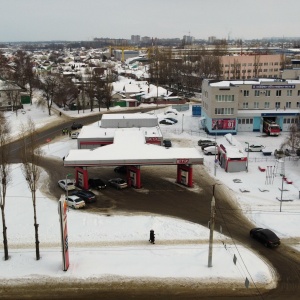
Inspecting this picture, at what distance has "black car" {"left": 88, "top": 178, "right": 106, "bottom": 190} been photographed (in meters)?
28.8

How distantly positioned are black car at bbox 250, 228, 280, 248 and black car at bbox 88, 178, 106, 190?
38.4 feet

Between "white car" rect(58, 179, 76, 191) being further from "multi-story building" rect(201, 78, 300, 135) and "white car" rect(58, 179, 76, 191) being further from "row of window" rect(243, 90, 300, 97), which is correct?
"row of window" rect(243, 90, 300, 97)

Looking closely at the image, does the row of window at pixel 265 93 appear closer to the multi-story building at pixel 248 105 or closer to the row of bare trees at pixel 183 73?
the multi-story building at pixel 248 105

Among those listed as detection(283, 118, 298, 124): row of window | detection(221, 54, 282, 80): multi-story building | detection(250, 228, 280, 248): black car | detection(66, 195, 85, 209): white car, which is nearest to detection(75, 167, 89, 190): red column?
detection(66, 195, 85, 209): white car

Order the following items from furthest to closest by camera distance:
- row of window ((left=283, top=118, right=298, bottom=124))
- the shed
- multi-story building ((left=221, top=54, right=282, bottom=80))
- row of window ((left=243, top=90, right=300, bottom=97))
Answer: multi-story building ((left=221, top=54, right=282, bottom=80)) < row of window ((left=243, top=90, right=300, bottom=97)) < row of window ((left=283, top=118, right=298, bottom=124)) < the shed

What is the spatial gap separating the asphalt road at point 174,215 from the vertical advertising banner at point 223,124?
12131mm

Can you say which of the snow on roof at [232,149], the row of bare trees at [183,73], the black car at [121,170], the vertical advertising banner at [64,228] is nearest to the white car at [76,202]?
the vertical advertising banner at [64,228]

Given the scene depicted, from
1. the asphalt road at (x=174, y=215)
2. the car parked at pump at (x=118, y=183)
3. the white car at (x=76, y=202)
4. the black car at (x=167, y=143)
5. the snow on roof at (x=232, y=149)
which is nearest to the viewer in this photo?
the asphalt road at (x=174, y=215)

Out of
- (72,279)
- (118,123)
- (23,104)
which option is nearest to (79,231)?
(72,279)

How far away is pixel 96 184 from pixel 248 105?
82.1 ft

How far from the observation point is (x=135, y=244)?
2075 centimetres

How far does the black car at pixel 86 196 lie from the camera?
26175 mm

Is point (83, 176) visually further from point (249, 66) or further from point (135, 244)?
point (249, 66)

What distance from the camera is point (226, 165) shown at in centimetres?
3259
